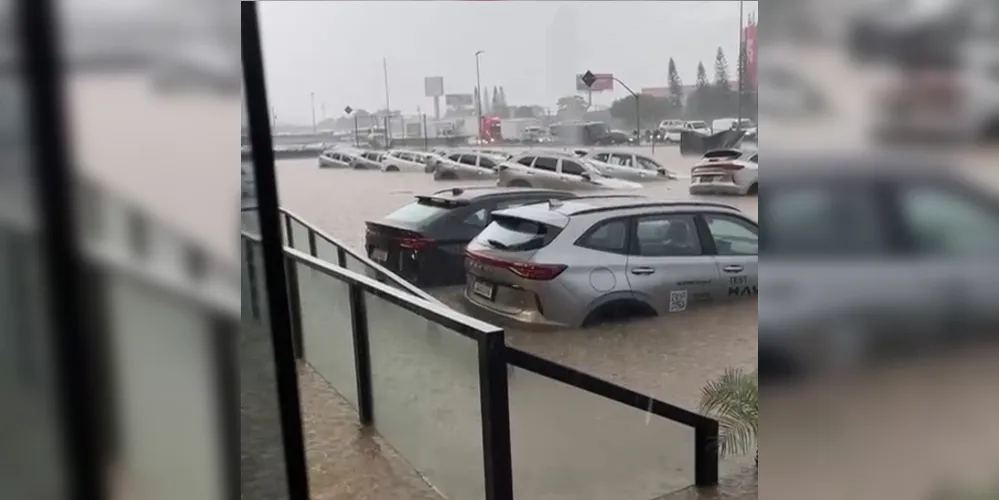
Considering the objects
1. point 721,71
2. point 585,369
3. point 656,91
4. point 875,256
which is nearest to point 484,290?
point 585,369

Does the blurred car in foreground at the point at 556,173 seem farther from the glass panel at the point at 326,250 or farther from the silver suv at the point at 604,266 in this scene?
the glass panel at the point at 326,250

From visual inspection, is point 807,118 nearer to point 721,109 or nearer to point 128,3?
point 128,3

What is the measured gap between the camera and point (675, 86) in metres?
2.06

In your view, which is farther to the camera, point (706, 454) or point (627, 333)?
point (627, 333)

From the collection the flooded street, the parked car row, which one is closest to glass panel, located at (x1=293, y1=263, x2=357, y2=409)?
the flooded street

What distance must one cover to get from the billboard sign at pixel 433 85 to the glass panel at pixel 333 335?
0.64 m

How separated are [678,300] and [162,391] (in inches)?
70.5

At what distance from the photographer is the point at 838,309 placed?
3.21ft

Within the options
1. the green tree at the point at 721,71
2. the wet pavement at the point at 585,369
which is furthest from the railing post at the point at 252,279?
the green tree at the point at 721,71

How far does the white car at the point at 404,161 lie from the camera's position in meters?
2.37

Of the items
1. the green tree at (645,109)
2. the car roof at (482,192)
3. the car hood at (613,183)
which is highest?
the green tree at (645,109)

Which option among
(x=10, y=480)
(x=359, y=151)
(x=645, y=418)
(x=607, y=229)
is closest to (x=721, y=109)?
(x=607, y=229)

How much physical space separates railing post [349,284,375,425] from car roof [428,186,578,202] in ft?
1.81

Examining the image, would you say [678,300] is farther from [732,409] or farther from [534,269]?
[732,409]
